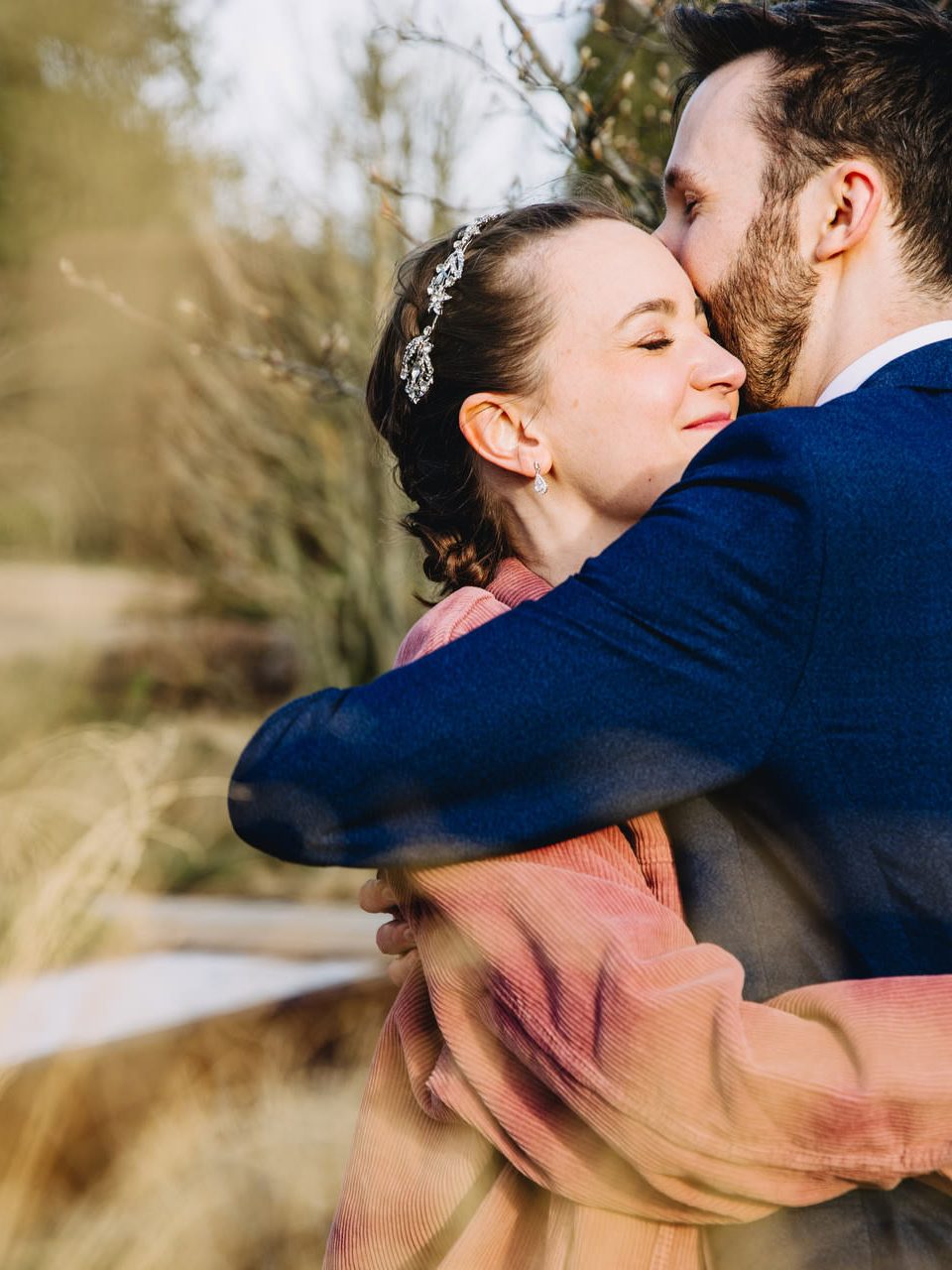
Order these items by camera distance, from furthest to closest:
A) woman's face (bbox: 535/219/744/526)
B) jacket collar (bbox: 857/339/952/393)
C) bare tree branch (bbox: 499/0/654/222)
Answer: bare tree branch (bbox: 499/0/654/222) < woman's face (bbox: 535/219/744/526) < jacket collar (bbox: 857/339/952/393)

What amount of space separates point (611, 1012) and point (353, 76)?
20.4 ft

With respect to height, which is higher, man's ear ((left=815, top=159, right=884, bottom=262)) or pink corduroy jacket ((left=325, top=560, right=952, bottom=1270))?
man's ear ((left=815, top=159, right=884, bottom=262))

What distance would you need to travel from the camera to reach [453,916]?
1.30m

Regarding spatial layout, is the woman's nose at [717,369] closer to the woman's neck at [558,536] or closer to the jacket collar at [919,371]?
the woman's neck at [558,536]

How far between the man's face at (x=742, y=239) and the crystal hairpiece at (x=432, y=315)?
0.31 meters

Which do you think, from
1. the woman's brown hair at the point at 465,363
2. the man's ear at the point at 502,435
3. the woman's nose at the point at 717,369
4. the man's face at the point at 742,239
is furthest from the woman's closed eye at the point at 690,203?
the man's ear at the point at 502,435

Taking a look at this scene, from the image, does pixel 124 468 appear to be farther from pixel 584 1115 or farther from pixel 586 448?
pixel 584 1115

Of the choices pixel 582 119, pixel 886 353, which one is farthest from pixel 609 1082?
pixel 582 119

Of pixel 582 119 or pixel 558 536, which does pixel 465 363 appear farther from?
pixel 582 119

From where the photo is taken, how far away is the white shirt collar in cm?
150

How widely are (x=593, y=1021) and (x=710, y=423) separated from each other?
881mm

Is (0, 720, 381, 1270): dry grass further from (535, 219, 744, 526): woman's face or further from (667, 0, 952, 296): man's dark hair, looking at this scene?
(667, 0, 952, 296): man's dark hair

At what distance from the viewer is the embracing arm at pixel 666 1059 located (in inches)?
44.8

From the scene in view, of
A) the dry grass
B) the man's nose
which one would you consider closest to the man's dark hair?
the man's nose
